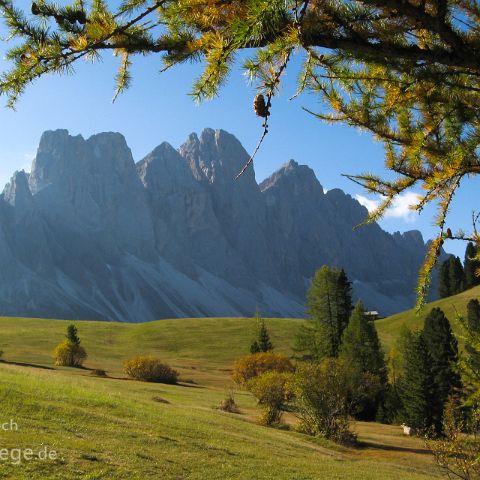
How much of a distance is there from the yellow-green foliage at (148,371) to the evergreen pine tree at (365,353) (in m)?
21.2

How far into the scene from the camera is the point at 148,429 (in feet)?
70.0

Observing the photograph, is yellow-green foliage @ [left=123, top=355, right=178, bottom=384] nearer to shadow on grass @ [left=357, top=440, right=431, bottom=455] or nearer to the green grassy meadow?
the green grassy meadow

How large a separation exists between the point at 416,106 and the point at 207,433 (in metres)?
20.3

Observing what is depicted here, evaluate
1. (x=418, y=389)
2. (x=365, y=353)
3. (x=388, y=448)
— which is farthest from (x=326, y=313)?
(x=388, y=448)

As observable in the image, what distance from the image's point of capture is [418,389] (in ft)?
177

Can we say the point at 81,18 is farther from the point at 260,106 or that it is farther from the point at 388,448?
the point at 388,448

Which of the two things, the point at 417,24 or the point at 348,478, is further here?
the point at 348,478

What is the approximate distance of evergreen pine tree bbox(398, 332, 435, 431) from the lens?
174 ft

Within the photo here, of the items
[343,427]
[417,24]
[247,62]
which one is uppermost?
[417,24]

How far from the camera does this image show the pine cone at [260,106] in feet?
12.2

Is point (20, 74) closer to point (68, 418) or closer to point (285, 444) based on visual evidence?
point (68, 418)

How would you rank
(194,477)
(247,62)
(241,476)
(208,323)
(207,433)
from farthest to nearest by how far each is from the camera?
(208,323)
(207,433)
(241,476)
(194,477)
(247,62)

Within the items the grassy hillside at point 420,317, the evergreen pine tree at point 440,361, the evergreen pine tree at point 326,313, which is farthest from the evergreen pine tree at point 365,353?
the grassy hillside at point 420,317

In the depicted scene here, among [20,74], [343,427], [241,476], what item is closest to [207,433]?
A: [241,476]
